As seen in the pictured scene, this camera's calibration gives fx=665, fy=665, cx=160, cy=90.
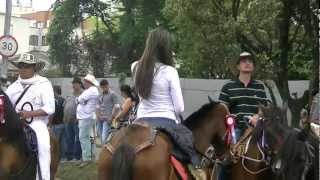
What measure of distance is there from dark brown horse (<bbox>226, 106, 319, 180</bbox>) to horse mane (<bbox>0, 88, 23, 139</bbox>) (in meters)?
2.69

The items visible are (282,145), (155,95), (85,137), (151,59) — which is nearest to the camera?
(151,59)

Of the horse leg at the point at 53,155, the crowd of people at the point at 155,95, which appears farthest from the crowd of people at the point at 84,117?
the horse leg at the point at 53,155

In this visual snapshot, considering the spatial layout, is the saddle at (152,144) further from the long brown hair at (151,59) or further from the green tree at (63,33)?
the green tree at (63,33)

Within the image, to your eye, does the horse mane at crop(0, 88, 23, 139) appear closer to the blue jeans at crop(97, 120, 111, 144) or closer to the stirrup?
the stirrup

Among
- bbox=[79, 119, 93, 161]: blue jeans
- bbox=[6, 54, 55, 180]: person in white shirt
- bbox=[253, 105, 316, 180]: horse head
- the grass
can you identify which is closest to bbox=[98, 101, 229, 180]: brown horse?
bbox=[253, 105, 316, 180]: horse head

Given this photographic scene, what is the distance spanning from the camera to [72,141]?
57.2 ft

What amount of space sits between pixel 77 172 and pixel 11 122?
6520 millimetres

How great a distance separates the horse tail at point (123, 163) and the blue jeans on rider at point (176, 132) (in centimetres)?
52

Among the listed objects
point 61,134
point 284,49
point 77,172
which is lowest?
point 77,172

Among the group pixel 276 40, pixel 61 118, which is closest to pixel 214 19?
pixel 276 40

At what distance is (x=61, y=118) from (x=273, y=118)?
1054cm

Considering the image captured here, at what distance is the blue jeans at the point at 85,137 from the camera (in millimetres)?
16031

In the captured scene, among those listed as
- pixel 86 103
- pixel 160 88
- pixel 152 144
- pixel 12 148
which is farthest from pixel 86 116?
pixel 152 144

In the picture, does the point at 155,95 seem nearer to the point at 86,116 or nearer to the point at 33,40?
the point at 86,116
